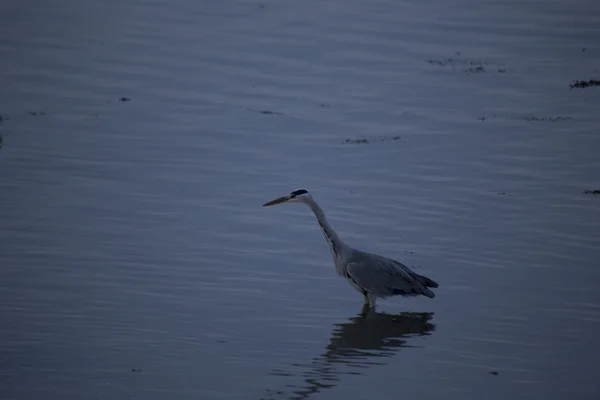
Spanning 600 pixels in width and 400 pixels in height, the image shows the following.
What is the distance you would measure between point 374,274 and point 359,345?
1221 mm

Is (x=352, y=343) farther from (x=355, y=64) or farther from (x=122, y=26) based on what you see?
(x=122, y=26)

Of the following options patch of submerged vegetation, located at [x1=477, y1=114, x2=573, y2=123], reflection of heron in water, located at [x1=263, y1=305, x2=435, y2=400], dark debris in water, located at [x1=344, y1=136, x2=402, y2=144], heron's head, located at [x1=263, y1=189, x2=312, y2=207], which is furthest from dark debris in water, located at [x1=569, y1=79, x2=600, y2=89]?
reflection of heron in water, located at [x1=263, y1=305, x2=435, y2=400]

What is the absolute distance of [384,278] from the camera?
451 inches

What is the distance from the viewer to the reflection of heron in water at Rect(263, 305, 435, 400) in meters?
9.41

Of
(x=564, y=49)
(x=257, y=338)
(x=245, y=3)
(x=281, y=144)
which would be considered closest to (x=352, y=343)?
(x=257, y=338)

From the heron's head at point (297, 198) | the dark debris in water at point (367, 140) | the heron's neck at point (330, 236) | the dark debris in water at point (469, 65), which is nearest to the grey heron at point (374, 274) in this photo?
the heron's neck at point (330, 236)

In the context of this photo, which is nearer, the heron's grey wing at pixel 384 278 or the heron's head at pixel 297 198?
the heron's grey wing at pixel 384 278

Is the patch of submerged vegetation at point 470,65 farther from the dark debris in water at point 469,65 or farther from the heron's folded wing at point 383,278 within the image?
the heron's folded wing at point 383,278

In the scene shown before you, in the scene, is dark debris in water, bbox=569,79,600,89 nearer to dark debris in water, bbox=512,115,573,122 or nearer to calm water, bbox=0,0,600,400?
calm water, bbox=0,0,600,400

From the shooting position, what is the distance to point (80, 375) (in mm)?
9242

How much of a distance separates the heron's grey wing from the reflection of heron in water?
0.23m

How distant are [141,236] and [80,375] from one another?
3.62 metres

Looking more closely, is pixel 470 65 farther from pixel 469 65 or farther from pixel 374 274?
pixel 374 274

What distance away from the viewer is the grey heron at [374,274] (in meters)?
11.3
